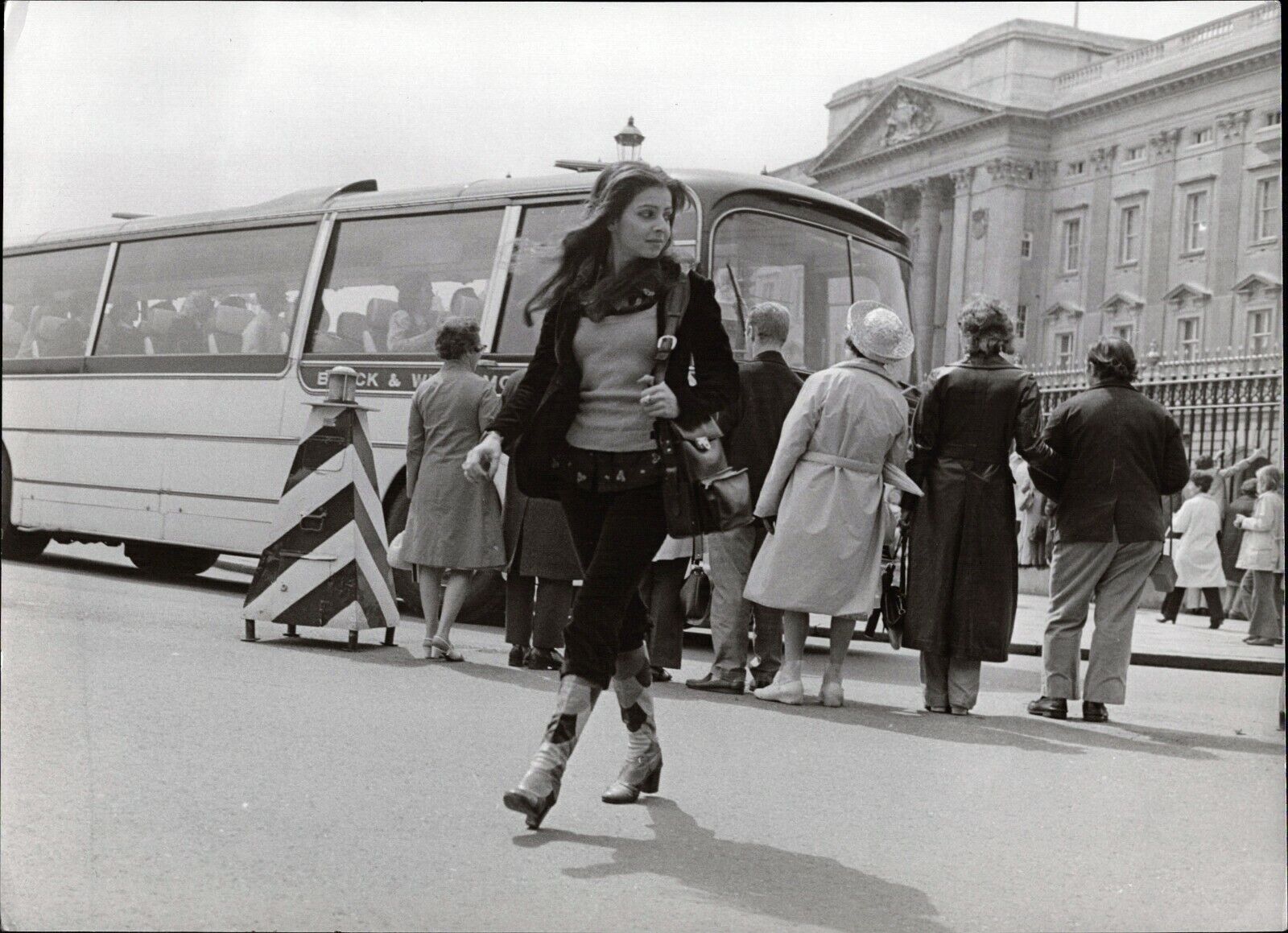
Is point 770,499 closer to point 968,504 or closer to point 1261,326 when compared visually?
point 968,504

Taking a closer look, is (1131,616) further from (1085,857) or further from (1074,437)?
(1085,857)

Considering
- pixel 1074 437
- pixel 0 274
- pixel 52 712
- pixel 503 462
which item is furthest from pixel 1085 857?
pixel 503 462

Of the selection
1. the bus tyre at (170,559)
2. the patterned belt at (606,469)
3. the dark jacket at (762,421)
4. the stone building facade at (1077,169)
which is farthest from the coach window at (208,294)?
the stone building facade at (1077,169)

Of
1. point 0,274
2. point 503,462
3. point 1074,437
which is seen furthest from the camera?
point 503,462

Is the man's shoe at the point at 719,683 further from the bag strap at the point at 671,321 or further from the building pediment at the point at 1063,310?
the building pediment at the point at 1063,310

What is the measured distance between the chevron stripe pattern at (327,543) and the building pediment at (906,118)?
13.2 feet

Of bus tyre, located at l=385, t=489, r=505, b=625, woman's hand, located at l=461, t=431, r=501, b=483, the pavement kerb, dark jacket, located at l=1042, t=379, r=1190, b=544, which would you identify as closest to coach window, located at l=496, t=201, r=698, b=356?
woman's hand, located at l=461, t=431, r=501, b=483

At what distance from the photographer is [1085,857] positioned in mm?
3793

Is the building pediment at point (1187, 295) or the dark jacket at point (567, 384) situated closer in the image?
the dark jacket at point (567, 384)

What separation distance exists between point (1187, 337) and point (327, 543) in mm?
3659

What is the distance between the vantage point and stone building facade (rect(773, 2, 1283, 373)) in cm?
293

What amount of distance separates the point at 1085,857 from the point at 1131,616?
2502 millimetres

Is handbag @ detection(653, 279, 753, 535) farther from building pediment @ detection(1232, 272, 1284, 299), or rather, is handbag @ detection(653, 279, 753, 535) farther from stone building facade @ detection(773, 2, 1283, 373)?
building pediment @ detection(1232, 272, 1284, 299)

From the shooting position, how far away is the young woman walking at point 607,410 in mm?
3389
